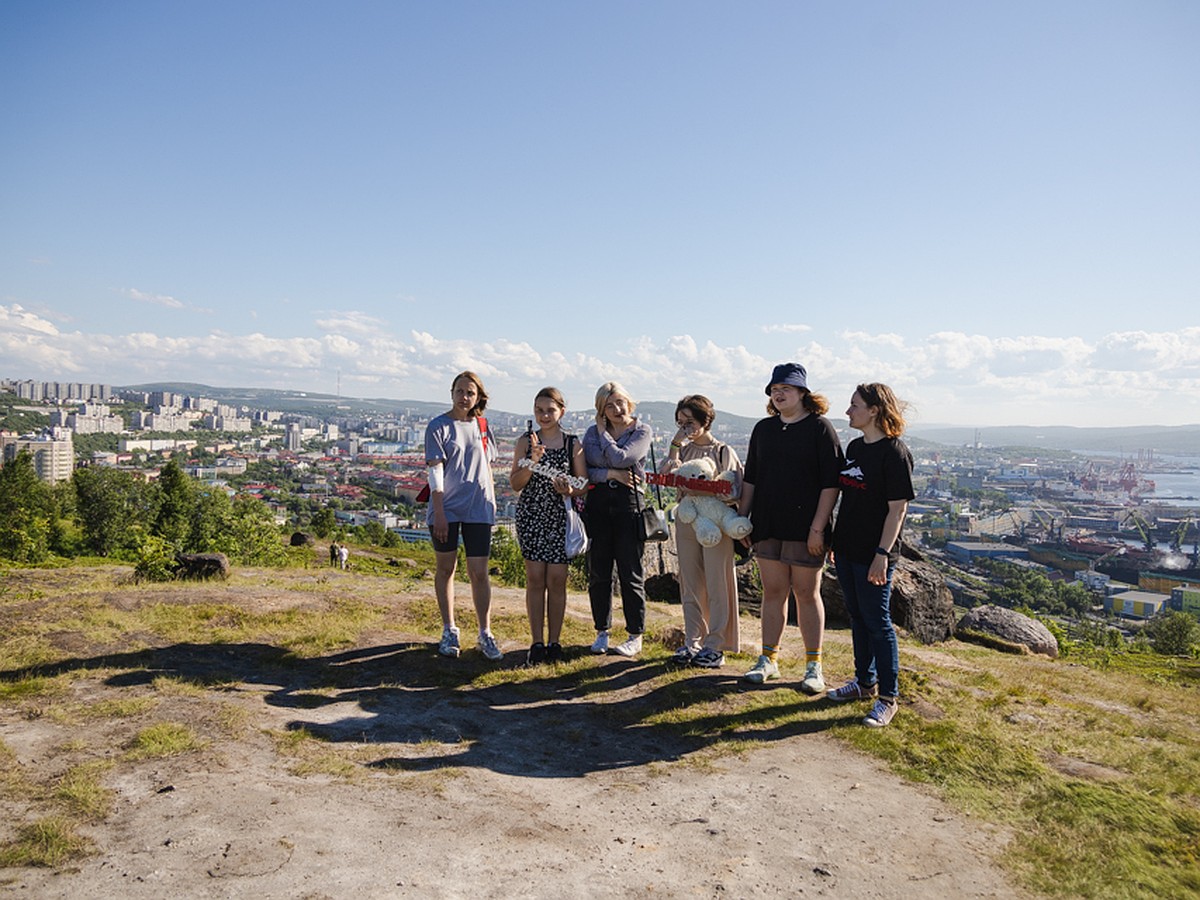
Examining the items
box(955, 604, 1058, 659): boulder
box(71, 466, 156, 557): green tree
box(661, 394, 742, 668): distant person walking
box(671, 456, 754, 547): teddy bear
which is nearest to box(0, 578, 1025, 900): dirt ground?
box(661, 394, 742, 668): distant person walking

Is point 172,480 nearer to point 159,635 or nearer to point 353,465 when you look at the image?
point 159,635

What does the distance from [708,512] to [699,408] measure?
897 mm

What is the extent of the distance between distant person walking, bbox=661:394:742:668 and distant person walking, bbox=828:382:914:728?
39.8 inches

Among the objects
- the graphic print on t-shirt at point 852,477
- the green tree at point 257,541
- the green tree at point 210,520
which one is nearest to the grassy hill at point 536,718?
the graphic print on t-shirt at point 852,477

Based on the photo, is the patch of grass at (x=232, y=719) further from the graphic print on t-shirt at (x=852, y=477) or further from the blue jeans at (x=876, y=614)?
the graphic print on t-shirt at (x=852, y=477)

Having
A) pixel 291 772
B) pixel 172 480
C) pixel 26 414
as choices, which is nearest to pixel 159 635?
pixel 291 772

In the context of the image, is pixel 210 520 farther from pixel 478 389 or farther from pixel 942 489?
pixel 942 489

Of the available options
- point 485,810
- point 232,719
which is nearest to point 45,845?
point 232,719

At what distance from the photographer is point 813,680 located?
5582 millimetres

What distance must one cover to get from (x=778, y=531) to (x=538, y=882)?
3190 millimetres

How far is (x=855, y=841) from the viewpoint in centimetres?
342

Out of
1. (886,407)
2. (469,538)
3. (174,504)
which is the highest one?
(886,407)

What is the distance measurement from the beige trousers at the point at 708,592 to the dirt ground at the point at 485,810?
67 cm

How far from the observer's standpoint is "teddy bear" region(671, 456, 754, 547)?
18.4ft
